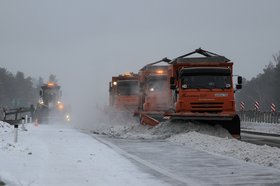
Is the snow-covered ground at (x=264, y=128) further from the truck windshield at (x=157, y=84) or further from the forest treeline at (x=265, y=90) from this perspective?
the forest treeline at (x=265, y=90)

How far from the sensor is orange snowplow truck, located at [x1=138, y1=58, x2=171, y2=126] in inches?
1110

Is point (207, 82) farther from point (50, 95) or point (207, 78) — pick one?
point (50, 95)

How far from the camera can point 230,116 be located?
66.3ft

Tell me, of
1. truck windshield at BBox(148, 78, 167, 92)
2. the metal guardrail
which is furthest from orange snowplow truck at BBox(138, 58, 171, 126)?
the metal guardrail

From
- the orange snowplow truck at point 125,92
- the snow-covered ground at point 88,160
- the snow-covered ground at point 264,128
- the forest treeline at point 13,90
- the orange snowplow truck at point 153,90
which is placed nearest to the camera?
the snow-covered ground at point 88,160

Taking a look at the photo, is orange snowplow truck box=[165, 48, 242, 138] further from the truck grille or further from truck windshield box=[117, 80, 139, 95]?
truck windshield box=[117, 80, 139, 95]

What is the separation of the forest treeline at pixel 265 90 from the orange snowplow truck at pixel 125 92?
171 feet

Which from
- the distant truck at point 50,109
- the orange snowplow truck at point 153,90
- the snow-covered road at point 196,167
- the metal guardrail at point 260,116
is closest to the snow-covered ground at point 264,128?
the metal guardrail at point 260,116

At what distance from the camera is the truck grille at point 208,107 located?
20859 millimetres

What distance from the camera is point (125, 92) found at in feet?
119

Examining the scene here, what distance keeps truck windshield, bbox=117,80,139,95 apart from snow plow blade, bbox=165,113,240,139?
15.4m

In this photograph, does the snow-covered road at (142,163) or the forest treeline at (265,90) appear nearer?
the snow-covered road at (142,163)

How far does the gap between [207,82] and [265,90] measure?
88.2m

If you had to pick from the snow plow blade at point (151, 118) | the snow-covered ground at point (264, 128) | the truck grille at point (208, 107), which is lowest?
the snow-covered ground at point (264, 128)
